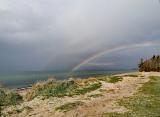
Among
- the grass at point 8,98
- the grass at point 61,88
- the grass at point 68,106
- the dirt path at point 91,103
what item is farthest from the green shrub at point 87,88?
the grass at point 68,106

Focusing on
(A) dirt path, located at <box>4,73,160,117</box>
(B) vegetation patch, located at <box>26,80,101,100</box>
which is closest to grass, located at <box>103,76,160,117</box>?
(A) dirt path, located at <box>4,73,160,117</box>

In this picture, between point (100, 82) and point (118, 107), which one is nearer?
point (118, 107)

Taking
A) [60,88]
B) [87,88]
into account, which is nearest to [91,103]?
[87,88]

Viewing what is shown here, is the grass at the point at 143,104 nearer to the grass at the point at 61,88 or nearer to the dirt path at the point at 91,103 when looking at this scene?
the dirt path at the point at 91,103

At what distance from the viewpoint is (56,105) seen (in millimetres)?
33656

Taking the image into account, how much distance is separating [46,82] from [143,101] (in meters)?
16.9

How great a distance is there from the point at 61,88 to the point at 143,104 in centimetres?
1417

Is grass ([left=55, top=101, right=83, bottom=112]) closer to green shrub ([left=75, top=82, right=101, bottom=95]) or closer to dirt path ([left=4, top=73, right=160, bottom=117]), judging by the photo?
dirt path ([left=4, top=73, right=160, bottom=117])

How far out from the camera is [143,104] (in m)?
31.5

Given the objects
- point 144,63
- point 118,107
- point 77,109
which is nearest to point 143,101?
point 118,107

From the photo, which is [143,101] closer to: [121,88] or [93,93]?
[93,93]

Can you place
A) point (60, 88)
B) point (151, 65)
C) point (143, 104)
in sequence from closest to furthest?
point (143, 104) → point (60, 88) → point (151, 65)

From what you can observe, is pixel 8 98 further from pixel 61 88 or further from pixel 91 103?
pixel 91 103

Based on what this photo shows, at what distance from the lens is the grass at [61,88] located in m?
40.7
